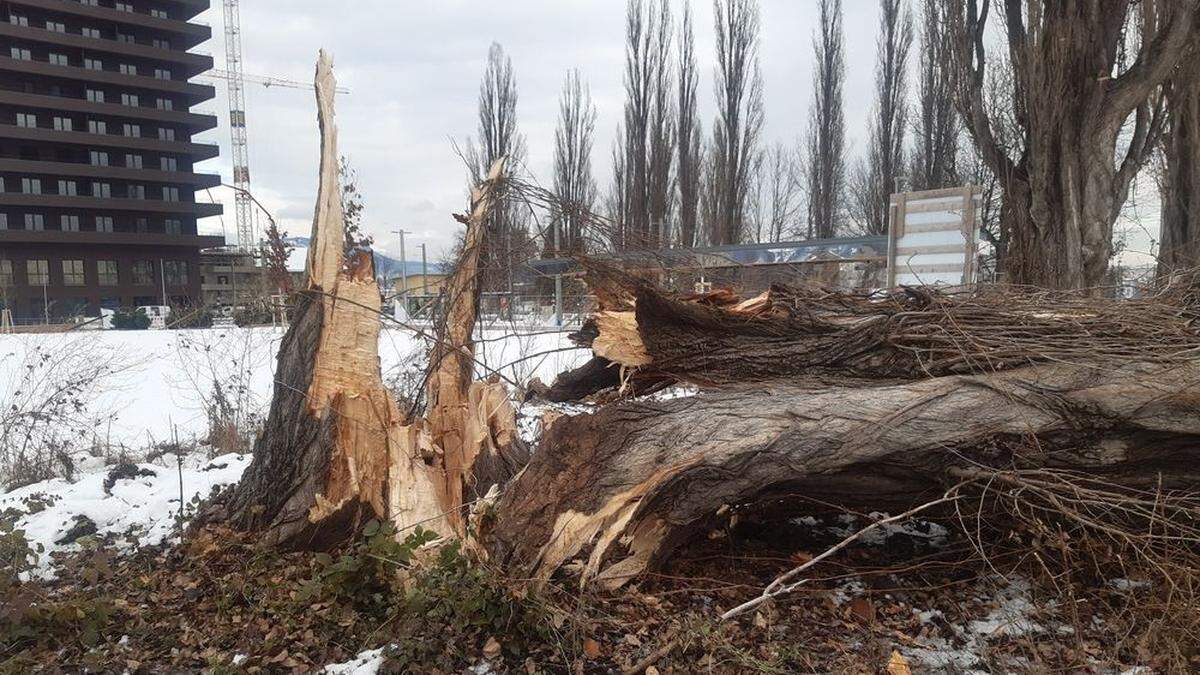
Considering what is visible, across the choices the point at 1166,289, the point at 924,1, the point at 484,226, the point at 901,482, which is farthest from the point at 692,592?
the point at 924,1

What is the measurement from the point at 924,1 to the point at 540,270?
1036 centimetres

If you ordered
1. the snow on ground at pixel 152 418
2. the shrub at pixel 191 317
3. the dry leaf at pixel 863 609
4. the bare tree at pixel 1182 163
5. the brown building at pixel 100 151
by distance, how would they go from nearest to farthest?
the dry leaf at pixel 863 609
the shrub at pixel 191 317
the snow on ground at pixel 152 418
the bare tree at pixel 1182 163
the brown building at pixel 100 151

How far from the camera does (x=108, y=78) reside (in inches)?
1650

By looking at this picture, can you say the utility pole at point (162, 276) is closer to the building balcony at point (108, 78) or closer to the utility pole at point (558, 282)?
the building balcony at point (108, 78)

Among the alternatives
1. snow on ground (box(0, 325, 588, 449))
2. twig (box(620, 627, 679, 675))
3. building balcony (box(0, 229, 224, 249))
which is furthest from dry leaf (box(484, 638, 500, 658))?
building balcony (box(0, 229, 224, 249))

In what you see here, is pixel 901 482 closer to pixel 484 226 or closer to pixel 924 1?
pixel 484 226

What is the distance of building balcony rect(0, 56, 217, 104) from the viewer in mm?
39531

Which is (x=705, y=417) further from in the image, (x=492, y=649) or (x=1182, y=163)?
(x=1182, y=163)

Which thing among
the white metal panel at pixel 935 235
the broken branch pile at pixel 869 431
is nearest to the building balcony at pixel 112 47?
the white metal panel at pixel 935 235

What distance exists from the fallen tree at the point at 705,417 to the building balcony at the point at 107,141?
158 feet

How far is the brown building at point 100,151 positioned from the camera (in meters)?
40.2

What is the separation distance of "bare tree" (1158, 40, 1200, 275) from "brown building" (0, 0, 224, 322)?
42.5 metres

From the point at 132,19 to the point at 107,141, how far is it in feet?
23.9

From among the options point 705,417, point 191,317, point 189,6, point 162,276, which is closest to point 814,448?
point 705,417
